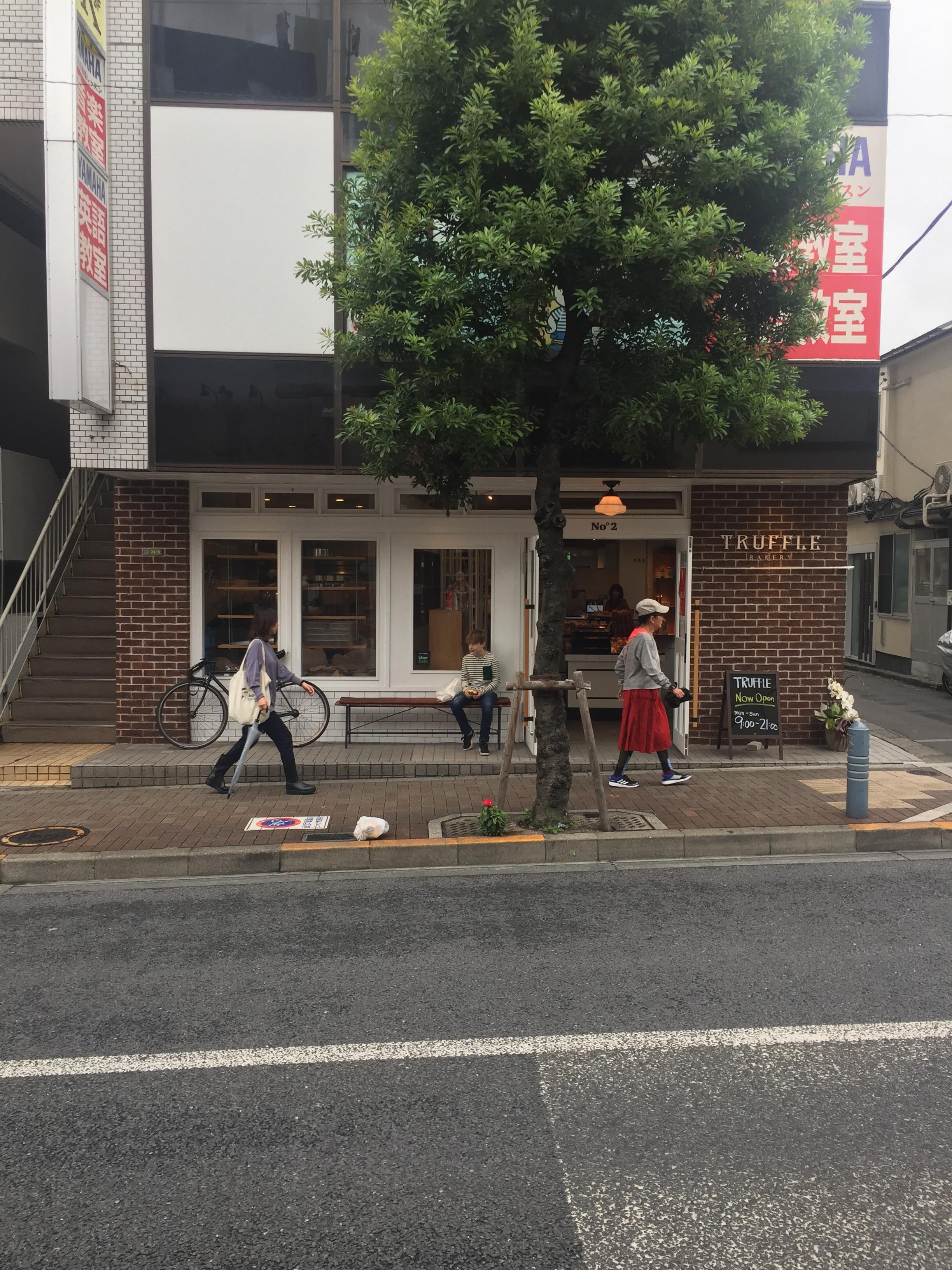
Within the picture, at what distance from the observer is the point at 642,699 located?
29.7 ft

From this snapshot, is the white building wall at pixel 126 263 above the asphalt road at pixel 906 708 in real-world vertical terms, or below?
above

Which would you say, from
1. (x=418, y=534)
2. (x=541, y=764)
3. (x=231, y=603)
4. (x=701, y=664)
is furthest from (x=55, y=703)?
(x=701, y=664)

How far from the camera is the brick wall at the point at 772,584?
35.4 ft

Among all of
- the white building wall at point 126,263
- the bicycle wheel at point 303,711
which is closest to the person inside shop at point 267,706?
the bicycle wheel at point 303,711

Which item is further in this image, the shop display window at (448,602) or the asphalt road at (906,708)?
the asphalt road at (906,708)

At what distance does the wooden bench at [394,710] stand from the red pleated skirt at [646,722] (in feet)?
5.97

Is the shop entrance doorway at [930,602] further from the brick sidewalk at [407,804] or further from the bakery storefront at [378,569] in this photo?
the bakery storefront at [378,569]

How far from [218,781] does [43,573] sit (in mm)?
4627

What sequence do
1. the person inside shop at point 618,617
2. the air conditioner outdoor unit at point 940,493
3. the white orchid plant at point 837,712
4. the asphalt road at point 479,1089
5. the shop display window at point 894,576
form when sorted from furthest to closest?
the shop display window at point 894,576 → the air conditioner outdoor unit at point 940,493 → the person inside shop at point 618,617 → the white orchid plant at point 837,712 → the asphalt road at point 479,1089

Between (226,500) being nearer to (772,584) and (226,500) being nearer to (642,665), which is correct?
(642,665)

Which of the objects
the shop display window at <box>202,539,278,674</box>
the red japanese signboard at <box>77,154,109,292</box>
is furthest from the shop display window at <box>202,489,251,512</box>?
the red japanese signboard at <box>77,154,109,292</box>

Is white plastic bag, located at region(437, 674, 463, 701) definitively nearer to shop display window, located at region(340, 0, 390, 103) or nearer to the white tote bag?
the white tote bag

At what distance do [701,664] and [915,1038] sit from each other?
6.76 metres

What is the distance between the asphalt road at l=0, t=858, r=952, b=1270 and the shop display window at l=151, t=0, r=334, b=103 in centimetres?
822
